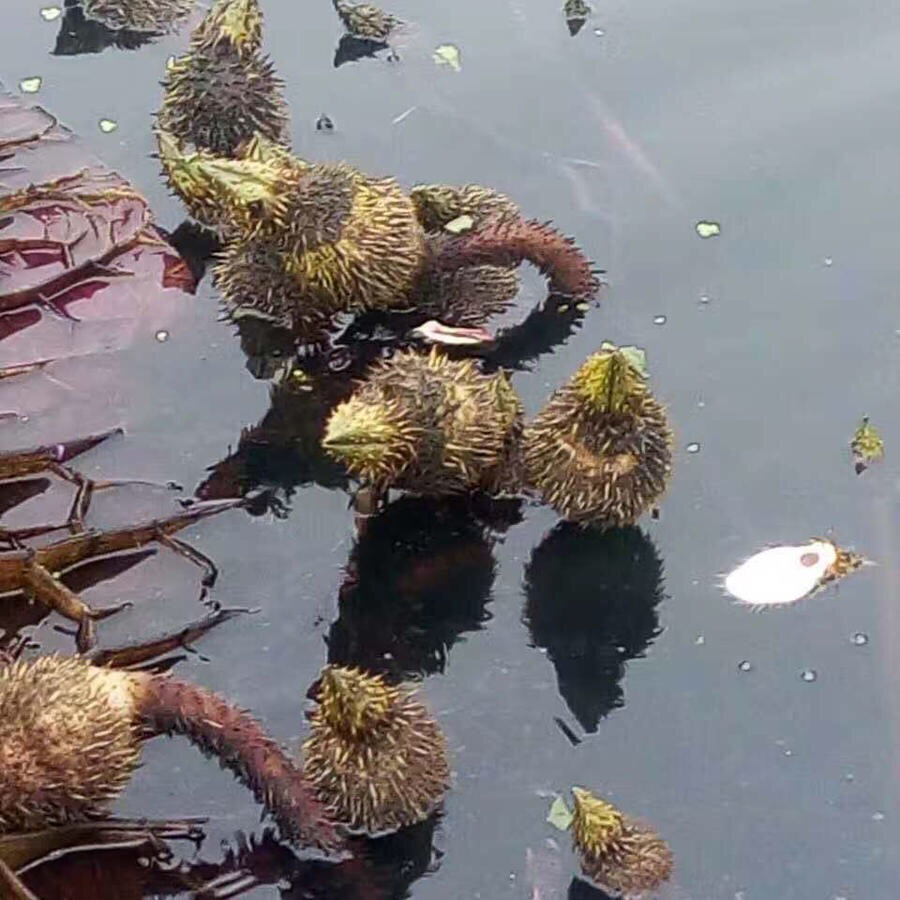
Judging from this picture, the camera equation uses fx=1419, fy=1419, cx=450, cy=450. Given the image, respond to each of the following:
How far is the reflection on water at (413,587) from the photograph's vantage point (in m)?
1.59

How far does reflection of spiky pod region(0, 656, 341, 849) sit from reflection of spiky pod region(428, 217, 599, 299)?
0.74 meters

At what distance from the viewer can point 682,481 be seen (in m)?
1.75

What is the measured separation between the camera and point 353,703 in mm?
1357

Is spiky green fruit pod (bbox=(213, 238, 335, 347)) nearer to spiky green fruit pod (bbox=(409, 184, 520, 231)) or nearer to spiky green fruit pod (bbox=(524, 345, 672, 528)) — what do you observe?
spiky green fruit pod (bbox=(409, 184, 520, 231))

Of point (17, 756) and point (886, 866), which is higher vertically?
point (17, 756)

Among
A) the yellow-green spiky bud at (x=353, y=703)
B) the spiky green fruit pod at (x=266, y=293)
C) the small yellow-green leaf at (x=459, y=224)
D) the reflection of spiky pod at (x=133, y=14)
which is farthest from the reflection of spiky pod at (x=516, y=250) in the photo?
the reflection of spiky pod at (x=133, y=14)

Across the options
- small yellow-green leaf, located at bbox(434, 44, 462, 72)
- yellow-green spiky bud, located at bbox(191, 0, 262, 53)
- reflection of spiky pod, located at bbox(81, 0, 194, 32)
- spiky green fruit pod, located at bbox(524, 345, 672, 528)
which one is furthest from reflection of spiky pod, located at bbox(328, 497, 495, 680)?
reflection of spiky pod, located at bbox(81, 0, 194, 32)

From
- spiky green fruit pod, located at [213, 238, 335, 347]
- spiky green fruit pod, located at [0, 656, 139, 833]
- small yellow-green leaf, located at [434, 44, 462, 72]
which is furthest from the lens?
small yellow-green leaf, located at [434, 44, 462, 72]

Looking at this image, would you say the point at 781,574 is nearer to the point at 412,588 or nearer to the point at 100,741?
the point at 412,588

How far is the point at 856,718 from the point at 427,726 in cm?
46

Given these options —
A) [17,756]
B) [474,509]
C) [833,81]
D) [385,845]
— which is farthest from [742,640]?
[833,81]

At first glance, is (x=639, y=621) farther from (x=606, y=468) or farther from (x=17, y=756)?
(x=17, y=756)

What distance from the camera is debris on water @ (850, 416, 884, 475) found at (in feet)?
5.77

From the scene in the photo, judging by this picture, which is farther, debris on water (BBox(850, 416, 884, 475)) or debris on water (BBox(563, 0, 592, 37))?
debris on water (BBox(563, 0, 592, 37))
